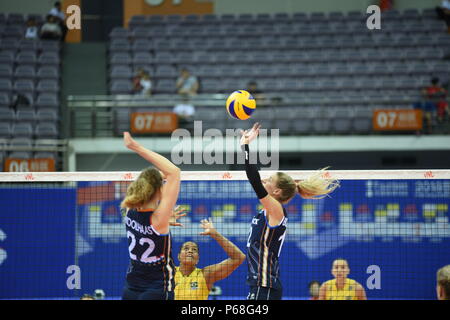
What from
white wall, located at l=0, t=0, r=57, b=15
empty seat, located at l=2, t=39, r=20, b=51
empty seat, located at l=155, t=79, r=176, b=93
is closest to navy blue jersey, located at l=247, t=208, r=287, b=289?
empty seat, located at l=155, t=79, r=176, b=93

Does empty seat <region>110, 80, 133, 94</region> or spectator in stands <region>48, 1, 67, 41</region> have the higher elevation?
spectator in stands <region>48, 1, 67, 41</region>

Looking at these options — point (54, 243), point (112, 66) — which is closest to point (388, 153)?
point (112, 66)

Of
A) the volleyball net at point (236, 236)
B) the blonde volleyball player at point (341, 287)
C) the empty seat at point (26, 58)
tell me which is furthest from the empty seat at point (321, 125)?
the empty seat at point (26, 58)

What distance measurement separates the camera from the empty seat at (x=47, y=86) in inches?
607

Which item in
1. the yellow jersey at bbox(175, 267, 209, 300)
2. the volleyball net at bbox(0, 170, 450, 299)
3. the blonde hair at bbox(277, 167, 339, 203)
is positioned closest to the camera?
the blonde hair at bbox(277, 167, 339, 203)

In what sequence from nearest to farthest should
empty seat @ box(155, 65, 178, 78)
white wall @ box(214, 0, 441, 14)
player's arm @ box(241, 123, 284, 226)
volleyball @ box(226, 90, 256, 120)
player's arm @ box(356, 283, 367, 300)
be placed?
player's arm @ box(241, 123, 284, 226)
volleyball @ box(226, 90, 256, 120)
player's arm @ box(356, 283, 367, 300)
empty seat @ box(155, 65, 178, 78)
white wall @ box(214, 0, 441, 14)

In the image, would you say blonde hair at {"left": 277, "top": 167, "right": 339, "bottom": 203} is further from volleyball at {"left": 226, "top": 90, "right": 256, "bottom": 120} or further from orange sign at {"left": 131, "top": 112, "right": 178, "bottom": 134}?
orange sign at {"left": 131, "top": 112, "right": 178, "bottom": 134}

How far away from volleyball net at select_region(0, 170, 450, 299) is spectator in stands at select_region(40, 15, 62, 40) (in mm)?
9639

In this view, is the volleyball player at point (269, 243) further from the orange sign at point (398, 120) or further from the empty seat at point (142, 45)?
the empty seat at point (142, 45)

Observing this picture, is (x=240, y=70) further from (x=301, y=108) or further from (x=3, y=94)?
(x=3, y=94)

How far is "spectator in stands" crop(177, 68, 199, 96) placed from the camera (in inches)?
582

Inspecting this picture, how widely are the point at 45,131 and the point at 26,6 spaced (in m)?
7.69

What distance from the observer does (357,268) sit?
8320 mm

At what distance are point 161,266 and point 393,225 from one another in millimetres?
4931
